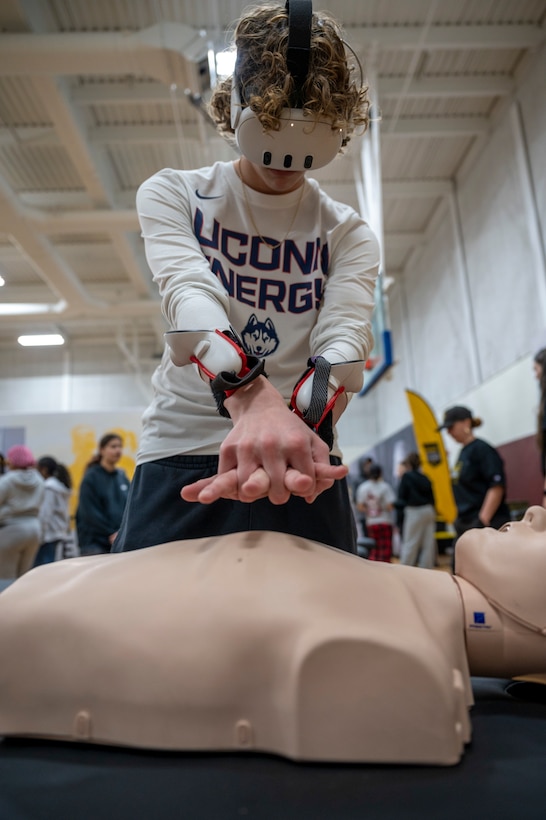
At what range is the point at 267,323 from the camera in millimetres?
1249

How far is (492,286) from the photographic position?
6930 millimetres

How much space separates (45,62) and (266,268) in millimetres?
5120

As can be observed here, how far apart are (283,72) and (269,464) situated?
70 cm

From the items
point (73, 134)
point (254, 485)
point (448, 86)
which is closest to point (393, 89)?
point (448, 86)

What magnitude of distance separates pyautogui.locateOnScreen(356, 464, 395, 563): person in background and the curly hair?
230 inches

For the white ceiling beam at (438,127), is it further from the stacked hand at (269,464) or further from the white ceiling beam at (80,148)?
the stacked hand at (269,464)

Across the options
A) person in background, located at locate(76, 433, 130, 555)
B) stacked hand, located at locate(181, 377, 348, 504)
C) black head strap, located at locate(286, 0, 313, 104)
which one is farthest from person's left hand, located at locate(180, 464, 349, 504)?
person in background, located at locate(76, 433, 130, 555)

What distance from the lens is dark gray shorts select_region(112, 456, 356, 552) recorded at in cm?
112

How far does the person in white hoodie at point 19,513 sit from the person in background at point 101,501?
52cm

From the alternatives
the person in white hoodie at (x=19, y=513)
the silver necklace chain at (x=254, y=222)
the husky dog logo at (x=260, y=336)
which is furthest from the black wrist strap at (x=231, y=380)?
the person in white hoodie at (x=19, y=513)

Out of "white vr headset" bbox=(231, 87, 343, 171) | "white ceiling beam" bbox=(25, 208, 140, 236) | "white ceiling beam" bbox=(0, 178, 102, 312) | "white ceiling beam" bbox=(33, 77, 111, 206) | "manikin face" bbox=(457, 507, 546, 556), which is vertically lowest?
"manikin face" bbox=(457, 507, 546, 556)

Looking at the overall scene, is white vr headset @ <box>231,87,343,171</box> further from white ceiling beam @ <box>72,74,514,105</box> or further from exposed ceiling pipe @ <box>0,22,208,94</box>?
white ceiling beam @ <box>72,74,514,105</box>

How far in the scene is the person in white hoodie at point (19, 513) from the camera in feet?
12.6

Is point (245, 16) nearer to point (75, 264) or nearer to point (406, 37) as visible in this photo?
point (406, 37)
